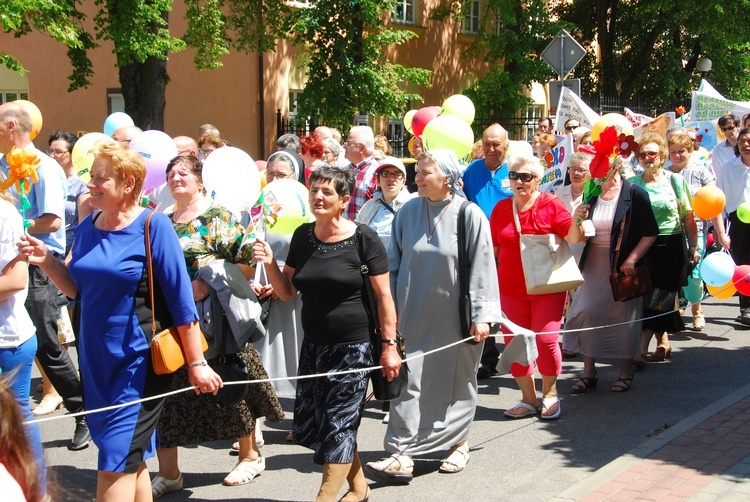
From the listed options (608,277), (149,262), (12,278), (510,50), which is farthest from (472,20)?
(149,262)

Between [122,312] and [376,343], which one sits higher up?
[122,312]

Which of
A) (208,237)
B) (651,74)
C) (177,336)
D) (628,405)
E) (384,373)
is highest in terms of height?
(651,74)

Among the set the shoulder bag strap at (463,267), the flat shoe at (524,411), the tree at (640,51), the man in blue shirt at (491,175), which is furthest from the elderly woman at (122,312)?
the tree at (640,51)

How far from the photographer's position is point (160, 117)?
720 inches

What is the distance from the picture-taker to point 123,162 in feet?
13.3

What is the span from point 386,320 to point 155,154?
88.2 inches

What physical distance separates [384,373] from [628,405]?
2884mm

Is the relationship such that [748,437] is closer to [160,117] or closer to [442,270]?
[442,270]

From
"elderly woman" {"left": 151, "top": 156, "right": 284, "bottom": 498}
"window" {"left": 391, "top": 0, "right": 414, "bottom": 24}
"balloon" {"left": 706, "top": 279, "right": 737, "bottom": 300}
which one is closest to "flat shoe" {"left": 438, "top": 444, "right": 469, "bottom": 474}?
"elderly woman" {"left": 151, "top": 156, "right": 284, "bottom": 498}

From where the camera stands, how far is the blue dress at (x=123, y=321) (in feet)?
13.1

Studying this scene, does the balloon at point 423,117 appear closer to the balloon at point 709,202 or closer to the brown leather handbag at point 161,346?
the balloon at point 709,202

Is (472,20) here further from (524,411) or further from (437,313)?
(437,313)

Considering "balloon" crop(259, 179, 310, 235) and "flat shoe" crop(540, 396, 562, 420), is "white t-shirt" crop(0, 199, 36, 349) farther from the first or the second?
"flat shoe" crop(540, 396, 562, 420)

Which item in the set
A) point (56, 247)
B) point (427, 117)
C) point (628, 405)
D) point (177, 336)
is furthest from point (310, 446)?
point (427, 117)
